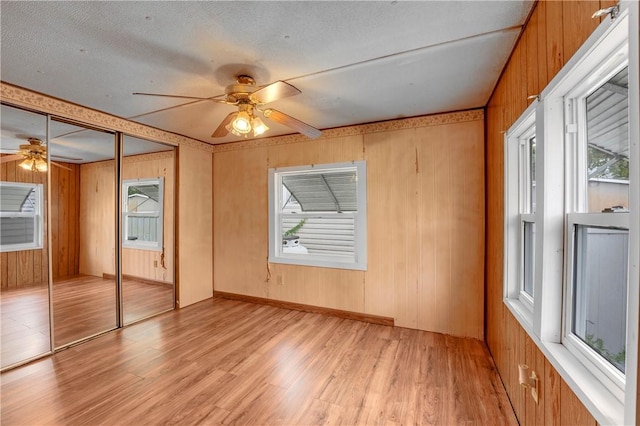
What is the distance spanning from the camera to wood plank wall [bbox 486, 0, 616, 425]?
3.52ft

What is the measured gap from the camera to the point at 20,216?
7.86 feet

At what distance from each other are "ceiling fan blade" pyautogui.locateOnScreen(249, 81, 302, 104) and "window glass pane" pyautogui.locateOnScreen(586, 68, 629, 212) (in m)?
1.54

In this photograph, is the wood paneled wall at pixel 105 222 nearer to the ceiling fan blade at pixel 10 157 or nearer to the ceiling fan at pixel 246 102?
the ceiling fan blade at pixel 10 157

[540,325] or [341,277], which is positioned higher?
[540,325]

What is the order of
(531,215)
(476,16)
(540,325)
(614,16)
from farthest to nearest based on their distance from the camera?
(531,215) < (476,16) < (540,325) < (614,16)

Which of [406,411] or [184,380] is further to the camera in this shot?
[184,380]

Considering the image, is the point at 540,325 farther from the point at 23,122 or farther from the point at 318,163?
the point at 23,122

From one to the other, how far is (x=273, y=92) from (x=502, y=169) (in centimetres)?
190

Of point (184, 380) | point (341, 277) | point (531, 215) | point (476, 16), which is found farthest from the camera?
point (341, 277)

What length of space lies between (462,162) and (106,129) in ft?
13.3

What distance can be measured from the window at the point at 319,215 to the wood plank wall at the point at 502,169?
1.38 metres

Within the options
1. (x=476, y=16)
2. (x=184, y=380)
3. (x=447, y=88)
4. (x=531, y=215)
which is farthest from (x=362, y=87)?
(x=184, y=380)

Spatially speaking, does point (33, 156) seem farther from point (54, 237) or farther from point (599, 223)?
point (599, 223)

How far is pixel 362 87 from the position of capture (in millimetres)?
2404
